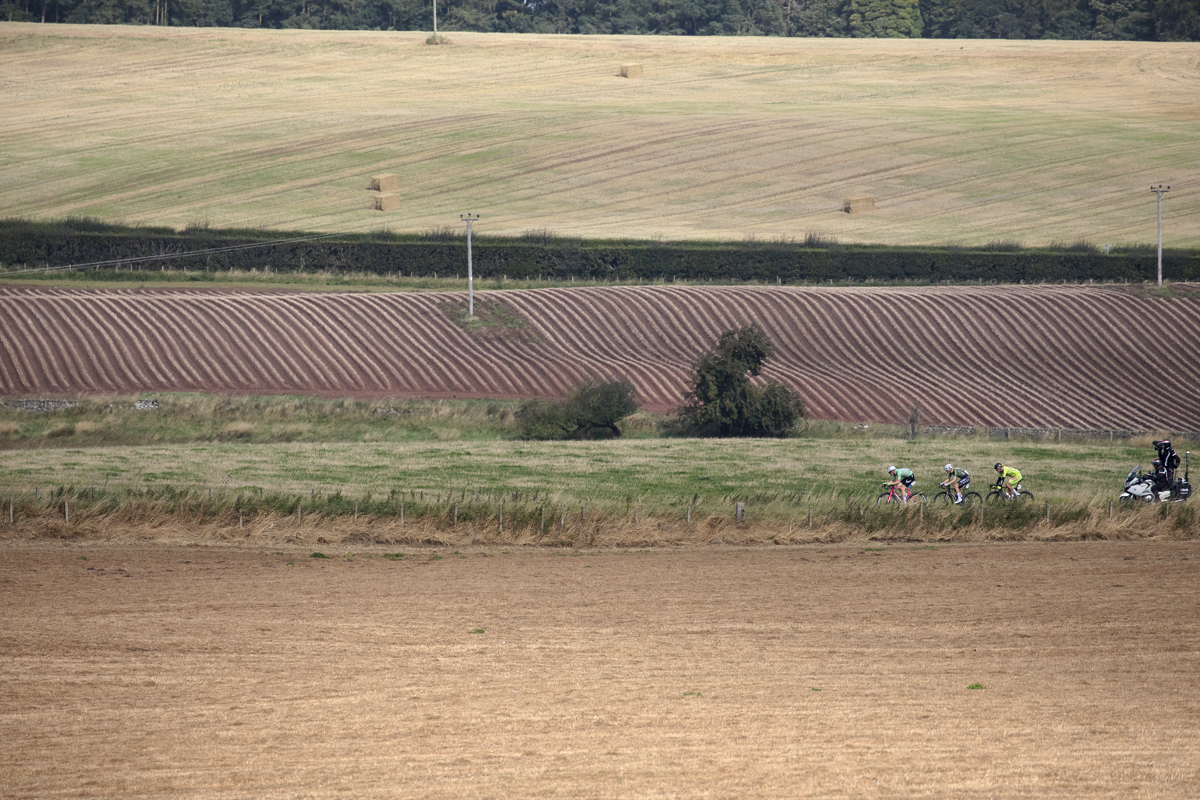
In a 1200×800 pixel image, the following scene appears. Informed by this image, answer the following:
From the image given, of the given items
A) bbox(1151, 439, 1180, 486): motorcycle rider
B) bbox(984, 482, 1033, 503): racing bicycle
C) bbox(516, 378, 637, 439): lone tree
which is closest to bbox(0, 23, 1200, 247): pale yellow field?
bbox(516, 378, 637, 439): lone tree

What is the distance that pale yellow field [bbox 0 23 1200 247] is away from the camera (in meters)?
69.8

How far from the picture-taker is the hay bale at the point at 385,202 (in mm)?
70062

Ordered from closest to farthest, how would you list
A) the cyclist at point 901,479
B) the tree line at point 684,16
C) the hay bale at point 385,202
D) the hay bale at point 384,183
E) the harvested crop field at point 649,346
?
1. the cyclist at point 901,479
2. the harvested crop field at point 649,346
3. the hay bale at point 385,202
4. the hay bale at point 384,183
5. the tree line at point 684,16

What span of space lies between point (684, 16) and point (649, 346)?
290ft

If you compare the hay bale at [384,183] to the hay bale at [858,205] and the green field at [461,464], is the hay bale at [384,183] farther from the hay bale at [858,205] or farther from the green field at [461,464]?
the green field at [461,464]

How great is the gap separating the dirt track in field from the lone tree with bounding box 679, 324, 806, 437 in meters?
16.1

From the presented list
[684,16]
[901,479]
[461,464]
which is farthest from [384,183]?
[684,16]

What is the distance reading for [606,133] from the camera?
274 ft

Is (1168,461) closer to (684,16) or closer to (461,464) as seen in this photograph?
(461,464)

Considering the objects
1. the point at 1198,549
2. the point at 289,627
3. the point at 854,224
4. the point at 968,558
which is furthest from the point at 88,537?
the point at 854,224

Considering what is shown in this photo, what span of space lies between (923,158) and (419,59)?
147 feet

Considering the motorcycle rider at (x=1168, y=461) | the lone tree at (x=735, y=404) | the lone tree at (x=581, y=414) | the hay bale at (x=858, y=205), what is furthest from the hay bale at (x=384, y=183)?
the motorcycle rider at (x=1168, y=461)

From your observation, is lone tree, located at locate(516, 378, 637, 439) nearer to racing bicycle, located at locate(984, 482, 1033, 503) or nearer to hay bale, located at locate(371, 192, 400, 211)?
racing bicycle, located at locate(984, 482, 1033, 503)

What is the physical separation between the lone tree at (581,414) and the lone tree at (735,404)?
219 centimetres
